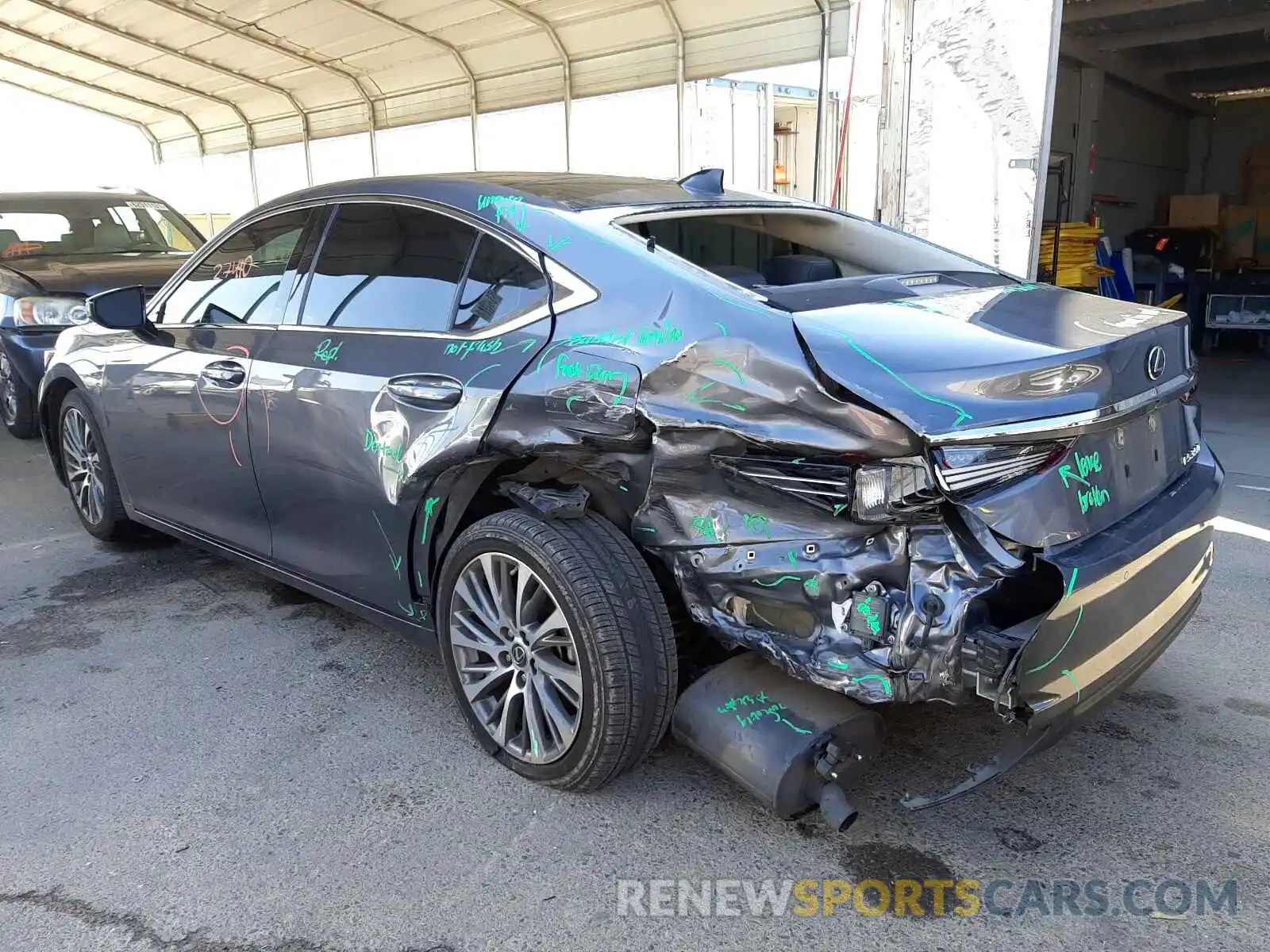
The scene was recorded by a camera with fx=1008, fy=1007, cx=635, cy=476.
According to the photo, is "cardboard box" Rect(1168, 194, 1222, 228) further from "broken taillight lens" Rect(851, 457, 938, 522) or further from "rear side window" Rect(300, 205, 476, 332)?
"broken taillight lens" Rect(851, 457, 938, 522)

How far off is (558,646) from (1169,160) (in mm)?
17590

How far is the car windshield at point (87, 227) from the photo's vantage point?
7.57 m

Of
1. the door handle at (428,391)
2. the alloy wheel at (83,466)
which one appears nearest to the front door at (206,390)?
the alloy wheel at (83,466)

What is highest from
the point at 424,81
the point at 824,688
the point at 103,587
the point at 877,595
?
the point at 424,81

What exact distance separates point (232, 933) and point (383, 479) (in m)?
1.27

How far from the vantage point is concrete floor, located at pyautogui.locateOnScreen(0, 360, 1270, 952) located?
222cm

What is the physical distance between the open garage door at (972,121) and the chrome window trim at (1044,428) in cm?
537

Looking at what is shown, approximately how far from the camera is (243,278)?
3773 millimetres

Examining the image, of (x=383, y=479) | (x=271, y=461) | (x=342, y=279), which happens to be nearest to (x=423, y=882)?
(x=383, y=479)

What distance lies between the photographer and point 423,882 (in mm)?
2379

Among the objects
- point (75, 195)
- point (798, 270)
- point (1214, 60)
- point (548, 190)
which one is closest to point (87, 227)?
point (75, 195)

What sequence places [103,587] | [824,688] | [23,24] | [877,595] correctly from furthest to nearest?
[23,24] < [103,587] < [824,688] < [877,595]

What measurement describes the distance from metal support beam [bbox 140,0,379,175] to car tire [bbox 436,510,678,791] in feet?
36.1

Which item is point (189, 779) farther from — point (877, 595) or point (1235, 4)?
point (1235, 4)
